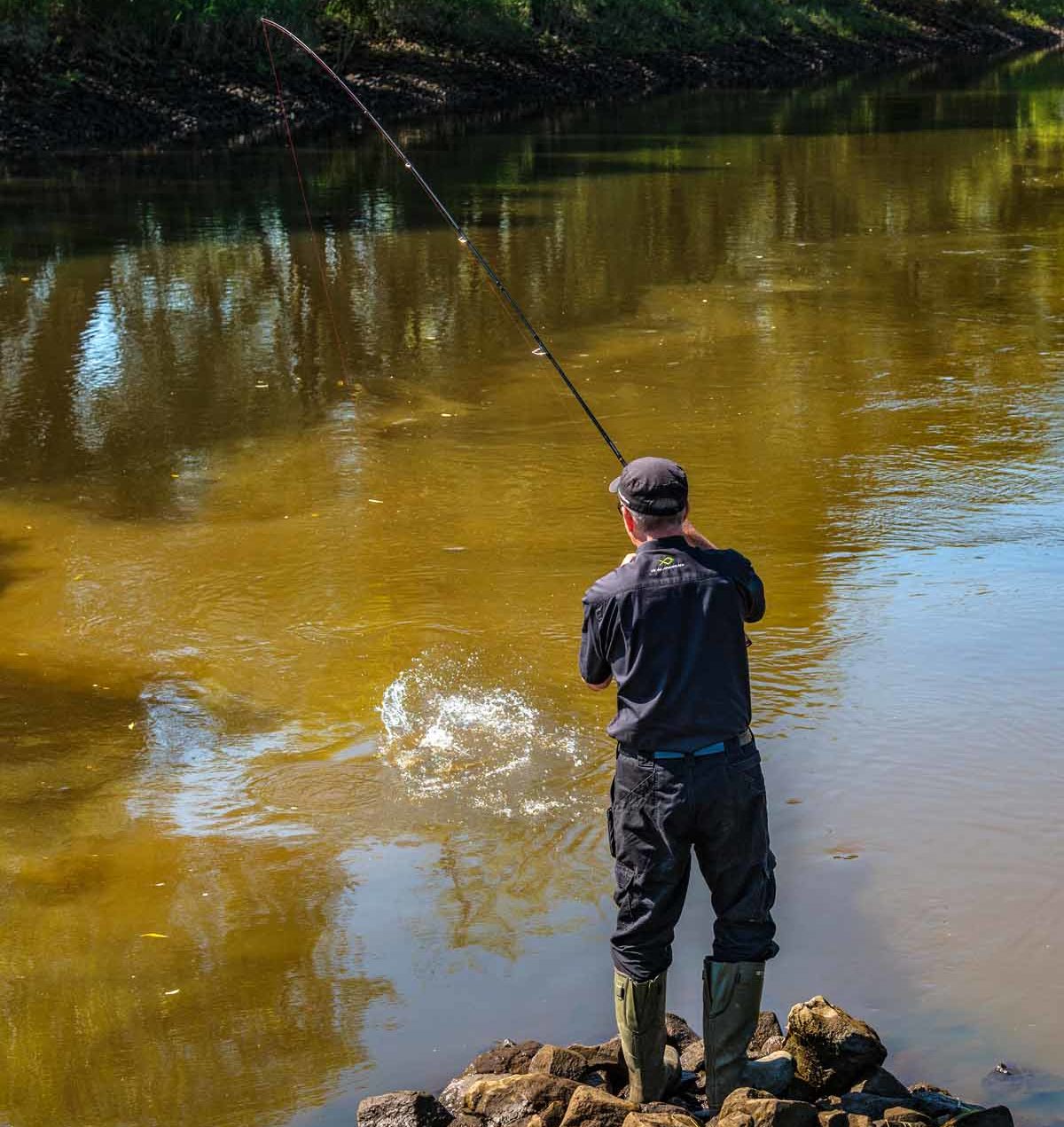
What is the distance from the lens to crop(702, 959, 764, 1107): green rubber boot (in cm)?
402

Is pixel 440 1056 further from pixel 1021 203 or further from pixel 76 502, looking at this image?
pixel 1021 203

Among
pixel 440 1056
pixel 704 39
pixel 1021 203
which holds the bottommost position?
pixel 440 1056

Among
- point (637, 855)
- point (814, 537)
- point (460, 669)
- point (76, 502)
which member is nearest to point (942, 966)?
point (637, 855)

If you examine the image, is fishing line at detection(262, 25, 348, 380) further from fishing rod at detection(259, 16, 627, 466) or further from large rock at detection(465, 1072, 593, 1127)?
large rock at detection(465, 1072, 593, 1127)

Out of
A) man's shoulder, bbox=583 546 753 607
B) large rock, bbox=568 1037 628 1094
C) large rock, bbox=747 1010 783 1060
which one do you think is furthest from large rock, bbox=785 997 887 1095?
man's shoulder, bbox=583 546 753 607

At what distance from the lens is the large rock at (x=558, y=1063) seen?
162 inches

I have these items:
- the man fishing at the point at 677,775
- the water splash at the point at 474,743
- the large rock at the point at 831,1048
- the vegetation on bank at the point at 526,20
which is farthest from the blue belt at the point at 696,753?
the vegetation on bank at the point at 526,20

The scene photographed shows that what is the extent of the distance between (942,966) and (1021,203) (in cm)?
1721

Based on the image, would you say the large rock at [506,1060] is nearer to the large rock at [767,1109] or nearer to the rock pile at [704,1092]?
the rock pile at [704,1092]

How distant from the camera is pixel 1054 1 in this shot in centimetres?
6988

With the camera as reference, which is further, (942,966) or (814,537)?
(814,537)

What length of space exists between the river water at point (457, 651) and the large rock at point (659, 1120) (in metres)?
0.83

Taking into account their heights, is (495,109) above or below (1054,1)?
below

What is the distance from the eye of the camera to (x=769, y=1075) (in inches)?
Answer: 159
